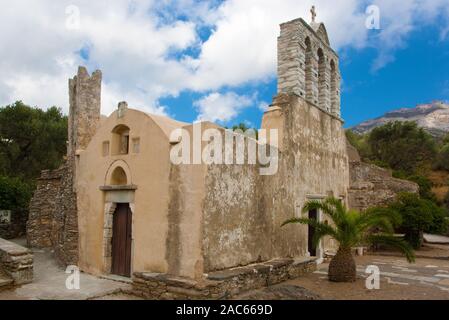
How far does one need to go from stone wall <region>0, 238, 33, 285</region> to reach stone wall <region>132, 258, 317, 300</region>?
2.38 meters

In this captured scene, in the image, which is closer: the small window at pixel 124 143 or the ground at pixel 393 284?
the ground at pixel 393 284

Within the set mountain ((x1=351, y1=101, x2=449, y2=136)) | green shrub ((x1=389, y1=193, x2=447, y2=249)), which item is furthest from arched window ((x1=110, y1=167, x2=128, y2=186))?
mountain ((x1=351, y1=101, x2=449, y2=136))

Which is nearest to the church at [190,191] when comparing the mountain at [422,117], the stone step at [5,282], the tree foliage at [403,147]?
the stone step at [5,282]

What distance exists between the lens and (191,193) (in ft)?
23.8

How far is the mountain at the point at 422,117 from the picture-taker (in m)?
80.4

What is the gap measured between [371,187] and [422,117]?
82.9 meters

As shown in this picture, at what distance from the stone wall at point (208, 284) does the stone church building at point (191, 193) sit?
0.11ft

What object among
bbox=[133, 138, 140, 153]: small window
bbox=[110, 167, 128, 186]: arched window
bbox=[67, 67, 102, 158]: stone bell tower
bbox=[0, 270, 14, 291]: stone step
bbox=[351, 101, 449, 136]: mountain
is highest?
bbox=[351, 101, 449, 136]: mountain

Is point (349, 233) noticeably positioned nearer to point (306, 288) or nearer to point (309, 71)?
point (306, 288)

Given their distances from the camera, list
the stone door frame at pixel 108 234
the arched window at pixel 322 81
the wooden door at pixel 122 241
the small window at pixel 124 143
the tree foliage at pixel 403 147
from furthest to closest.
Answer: the tree foliage at pixel 403 147, the arched window at pixel 322 81, the small window at pixel 124 143, the stone door frame at pixel 108 234, the wooden door at pixel 122 241

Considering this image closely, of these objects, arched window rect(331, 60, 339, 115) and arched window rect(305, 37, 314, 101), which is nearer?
arched window rect(305, 37, 314, 101)

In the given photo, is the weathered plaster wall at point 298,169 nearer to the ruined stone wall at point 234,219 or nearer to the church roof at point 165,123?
the ruined stone wall at point 234,219

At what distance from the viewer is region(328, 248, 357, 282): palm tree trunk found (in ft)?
28.8

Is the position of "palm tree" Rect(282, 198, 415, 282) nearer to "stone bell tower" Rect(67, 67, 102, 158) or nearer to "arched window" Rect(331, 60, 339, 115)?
"arched window" Rect(331, 60, 339, 115)
